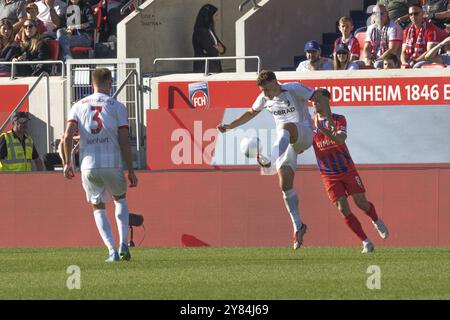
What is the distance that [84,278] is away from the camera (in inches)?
558

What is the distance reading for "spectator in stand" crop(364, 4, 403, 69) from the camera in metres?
23.2

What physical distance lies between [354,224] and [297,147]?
1.12m

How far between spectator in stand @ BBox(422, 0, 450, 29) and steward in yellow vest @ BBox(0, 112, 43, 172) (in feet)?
20.8

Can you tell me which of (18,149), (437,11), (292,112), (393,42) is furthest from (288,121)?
(437,11)

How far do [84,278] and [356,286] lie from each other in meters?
2.61

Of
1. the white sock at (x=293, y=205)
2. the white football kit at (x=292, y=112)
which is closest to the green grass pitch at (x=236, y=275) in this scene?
the white sock at (x=293, y=205)

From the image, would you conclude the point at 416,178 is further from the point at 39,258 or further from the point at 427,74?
the point at 39,258

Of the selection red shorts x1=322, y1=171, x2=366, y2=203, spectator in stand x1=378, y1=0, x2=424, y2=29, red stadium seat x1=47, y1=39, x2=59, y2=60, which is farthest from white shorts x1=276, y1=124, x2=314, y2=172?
red stadium seat x1=47, y1=39, x2=59, y2=60

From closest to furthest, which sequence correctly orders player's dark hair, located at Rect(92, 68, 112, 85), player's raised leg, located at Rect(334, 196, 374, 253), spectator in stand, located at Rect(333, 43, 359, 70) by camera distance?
player's dark hair, located at Rect(92, 68, 112, 85) → player's raised leg, located at Rect(334, 196, 374, 253) → spectator in stand, located at Rect(333, 43, 359, 70)

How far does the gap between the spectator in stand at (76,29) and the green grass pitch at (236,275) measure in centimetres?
854

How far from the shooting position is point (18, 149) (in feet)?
75.8

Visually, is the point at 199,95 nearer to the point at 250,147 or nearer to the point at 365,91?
the point at 365,91
